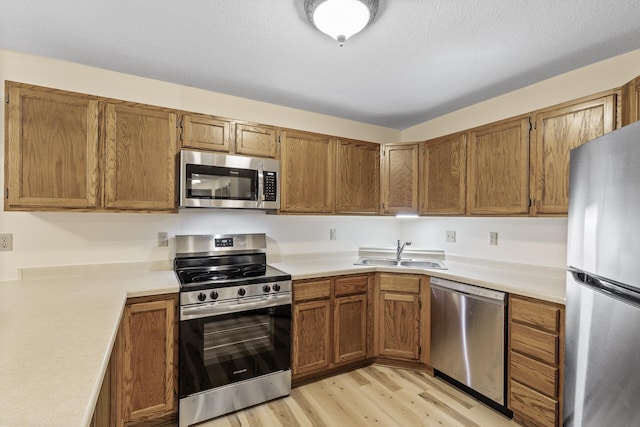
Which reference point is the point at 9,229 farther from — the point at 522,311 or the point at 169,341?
the point at 522,311

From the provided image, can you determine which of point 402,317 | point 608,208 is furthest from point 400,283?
point 608,208

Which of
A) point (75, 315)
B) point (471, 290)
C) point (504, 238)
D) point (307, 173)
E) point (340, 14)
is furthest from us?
point (307, 173)

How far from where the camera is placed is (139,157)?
217 centimetres

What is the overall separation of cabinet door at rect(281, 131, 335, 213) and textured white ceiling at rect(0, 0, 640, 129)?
1.47 feet

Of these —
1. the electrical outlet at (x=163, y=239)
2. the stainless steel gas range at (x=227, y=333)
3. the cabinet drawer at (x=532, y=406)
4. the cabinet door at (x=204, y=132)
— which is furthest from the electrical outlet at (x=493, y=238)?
the electrical outlet at (x=163, y=239)

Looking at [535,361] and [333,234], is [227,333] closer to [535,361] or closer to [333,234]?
[333,234]

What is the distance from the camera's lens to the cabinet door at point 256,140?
252 cm

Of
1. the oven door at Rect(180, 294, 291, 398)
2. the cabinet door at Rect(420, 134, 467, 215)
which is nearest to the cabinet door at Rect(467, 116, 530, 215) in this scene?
the cabinet door at Rect(420, 134, 467, 215)

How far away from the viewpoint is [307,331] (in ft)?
8.19

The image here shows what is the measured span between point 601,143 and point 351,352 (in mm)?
2294

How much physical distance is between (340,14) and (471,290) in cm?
206

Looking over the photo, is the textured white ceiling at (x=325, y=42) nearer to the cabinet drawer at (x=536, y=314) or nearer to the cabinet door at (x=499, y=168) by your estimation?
the cabinet door at (x=499, y=168)

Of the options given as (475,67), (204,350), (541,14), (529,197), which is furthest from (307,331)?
(541,14)

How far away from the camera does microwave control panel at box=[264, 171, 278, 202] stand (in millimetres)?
2543
